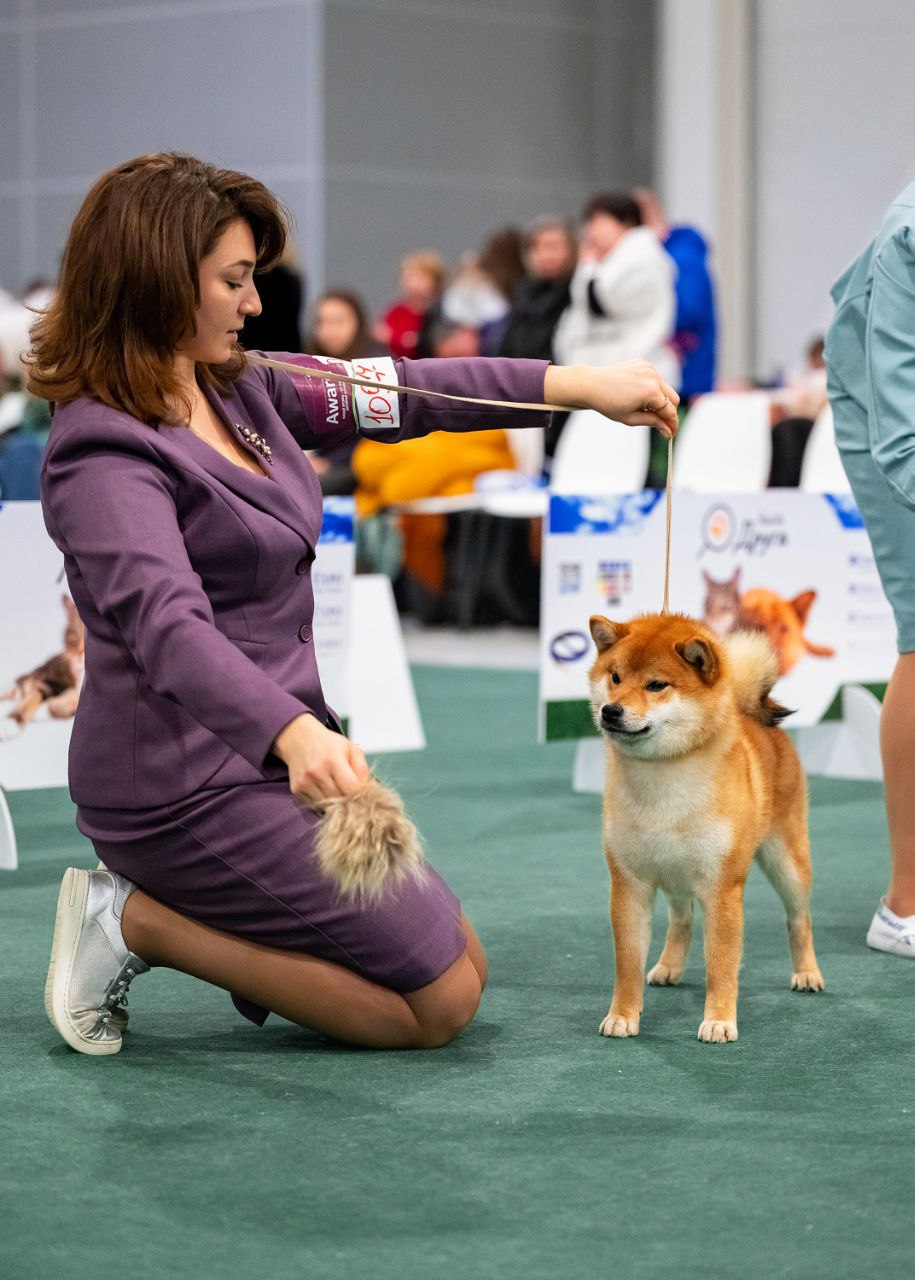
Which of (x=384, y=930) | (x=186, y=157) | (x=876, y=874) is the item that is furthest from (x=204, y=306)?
(x=876, y=874)

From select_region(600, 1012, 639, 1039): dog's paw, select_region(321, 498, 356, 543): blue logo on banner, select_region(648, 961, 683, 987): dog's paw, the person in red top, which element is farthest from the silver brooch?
the person in red top

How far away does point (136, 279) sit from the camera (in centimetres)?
244

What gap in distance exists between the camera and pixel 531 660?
Answer: 25.5ft

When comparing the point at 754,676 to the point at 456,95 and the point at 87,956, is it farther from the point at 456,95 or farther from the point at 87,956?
the point at 456,95

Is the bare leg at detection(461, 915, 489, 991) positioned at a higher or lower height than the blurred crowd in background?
lower

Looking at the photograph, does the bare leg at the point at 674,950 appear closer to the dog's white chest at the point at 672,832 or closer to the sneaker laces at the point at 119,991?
the dog's white chest at the point at 672,832

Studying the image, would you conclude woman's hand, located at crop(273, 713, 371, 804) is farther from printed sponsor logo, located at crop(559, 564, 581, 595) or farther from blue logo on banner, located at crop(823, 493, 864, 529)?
blue logo on banner, located at crop(823, 493, 864, 529)

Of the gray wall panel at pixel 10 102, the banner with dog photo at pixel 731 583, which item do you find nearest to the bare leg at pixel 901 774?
the banner with dog photo at pixel 731 583

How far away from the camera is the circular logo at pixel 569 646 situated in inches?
191

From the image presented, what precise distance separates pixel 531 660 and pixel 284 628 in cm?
513

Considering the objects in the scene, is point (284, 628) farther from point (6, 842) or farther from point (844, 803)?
point (844, 803)

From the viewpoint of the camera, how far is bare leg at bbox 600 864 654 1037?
2771 mm

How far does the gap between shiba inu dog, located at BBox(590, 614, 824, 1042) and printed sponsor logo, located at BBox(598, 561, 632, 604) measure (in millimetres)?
2012

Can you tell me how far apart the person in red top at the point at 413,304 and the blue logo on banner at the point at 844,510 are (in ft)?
15.2
